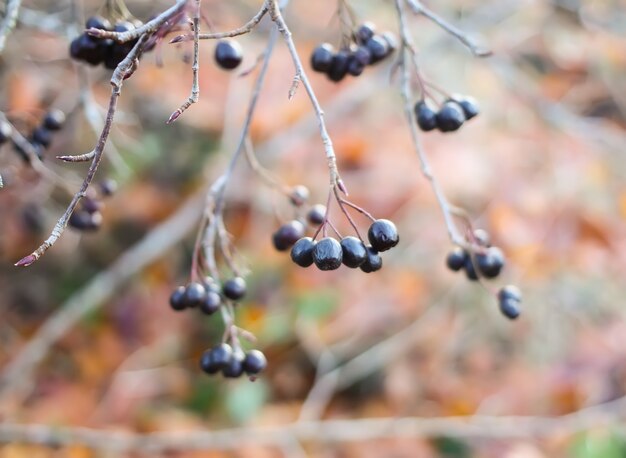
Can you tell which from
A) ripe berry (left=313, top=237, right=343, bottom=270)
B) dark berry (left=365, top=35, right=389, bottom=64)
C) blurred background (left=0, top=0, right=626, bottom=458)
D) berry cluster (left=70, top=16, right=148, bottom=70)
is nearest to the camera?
ripe berry (left=313, top=237, right=343, bottom=270)

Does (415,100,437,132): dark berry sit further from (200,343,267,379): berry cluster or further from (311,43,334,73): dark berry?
(200,343,267,379): berry cluster

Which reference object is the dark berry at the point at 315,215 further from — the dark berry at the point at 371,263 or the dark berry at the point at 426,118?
the dark berry at the point at 371,263

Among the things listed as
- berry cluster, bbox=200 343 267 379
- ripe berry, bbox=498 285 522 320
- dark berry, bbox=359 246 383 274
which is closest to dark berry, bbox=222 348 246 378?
berry cluster, bbox=200 343 267 379

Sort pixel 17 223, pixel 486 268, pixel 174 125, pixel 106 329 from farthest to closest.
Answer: pixel 174 125
pixel 106 329
pixel 17 223
pixel 486 268

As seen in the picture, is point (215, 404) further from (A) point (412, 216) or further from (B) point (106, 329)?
(A) point (412, 216)

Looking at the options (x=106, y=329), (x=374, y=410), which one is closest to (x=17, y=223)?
(x=106, y=329)

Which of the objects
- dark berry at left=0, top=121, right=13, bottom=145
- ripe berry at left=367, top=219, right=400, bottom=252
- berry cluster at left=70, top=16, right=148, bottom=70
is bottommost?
ripe berry at left=367, top=219, right=400, bottom=252

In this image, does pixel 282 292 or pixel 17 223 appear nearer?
pixel 17 223
